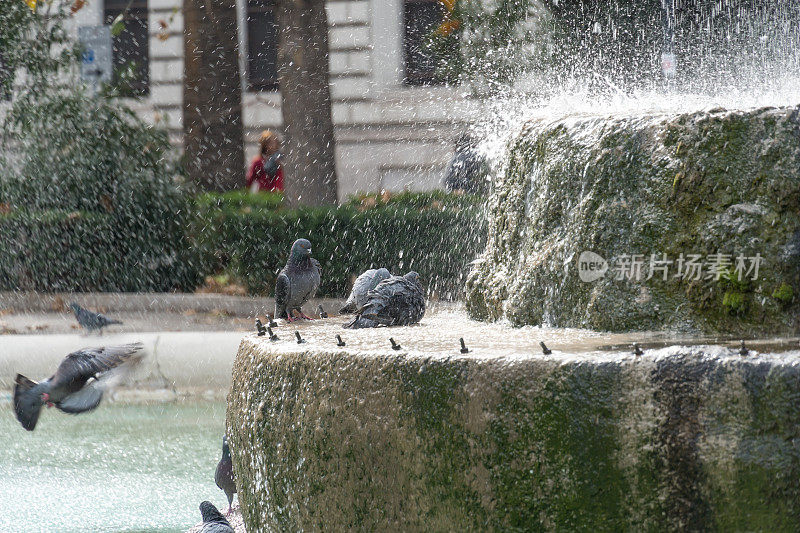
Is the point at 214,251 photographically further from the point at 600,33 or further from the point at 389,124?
the point at 389,124

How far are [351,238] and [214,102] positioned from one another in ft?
9.94

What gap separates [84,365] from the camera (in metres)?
3.79

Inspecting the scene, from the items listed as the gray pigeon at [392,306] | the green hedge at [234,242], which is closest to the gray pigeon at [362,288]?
the gray pigeon at [392,306]

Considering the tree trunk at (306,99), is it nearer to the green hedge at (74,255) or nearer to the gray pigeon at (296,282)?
the green hedge at (74,255)

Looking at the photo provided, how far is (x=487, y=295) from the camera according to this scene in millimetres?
3717

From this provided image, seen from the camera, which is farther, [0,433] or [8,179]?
[8,179]

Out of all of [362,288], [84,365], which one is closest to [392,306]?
[362,288]

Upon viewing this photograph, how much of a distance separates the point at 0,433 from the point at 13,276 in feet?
16.8

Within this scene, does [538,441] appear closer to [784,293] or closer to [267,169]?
[784,293]

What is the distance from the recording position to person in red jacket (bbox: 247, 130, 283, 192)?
11.2m

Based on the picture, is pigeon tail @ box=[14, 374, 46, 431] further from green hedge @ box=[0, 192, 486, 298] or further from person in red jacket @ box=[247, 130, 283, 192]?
person in red jacket @ box=[247, 130, 283, 192]

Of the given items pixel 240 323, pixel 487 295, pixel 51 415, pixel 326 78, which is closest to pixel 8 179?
pixel 326 78

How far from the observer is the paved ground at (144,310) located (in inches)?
334

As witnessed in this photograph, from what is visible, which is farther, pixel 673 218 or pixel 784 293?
pixel 673 218
